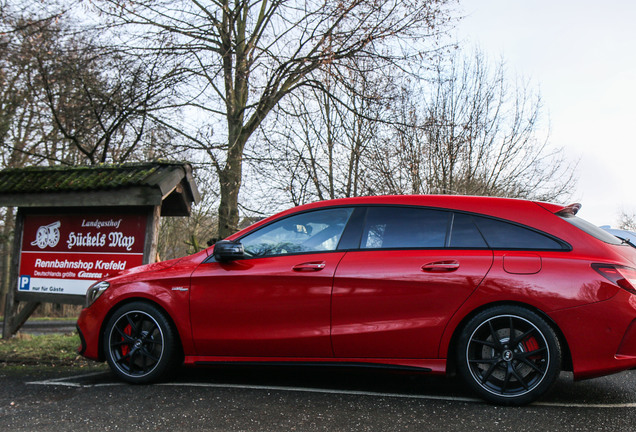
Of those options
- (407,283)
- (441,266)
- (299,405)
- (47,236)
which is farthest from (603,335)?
(47,236)

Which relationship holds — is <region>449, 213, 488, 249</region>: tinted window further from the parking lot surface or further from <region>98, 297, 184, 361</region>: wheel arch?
<region>98, 297, 184, 361</region>: wheel arch

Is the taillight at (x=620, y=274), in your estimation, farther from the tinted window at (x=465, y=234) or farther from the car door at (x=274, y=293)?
the car door at (x=274, y=293)

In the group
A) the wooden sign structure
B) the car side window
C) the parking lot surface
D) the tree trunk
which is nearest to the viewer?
the parking lot surface

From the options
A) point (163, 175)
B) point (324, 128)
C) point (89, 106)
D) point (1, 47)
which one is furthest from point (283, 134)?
point (163, 175)

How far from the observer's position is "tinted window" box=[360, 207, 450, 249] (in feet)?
15.0

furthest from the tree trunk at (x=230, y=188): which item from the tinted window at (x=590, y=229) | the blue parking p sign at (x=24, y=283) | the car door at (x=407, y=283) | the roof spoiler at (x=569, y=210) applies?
the tinted window at (x=590, y=229)

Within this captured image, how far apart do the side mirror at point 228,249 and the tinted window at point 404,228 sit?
1.02m

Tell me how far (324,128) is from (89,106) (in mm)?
7948

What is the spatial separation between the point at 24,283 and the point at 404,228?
6913 mm

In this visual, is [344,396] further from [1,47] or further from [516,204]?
[1,47]

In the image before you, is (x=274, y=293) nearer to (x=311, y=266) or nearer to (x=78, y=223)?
(x=311, y=266)

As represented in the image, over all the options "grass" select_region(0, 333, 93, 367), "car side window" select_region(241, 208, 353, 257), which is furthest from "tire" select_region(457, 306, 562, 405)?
"grass" select_region(0, 333, 93, 367)

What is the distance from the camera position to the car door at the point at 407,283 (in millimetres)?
4289

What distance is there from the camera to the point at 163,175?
8562mm
